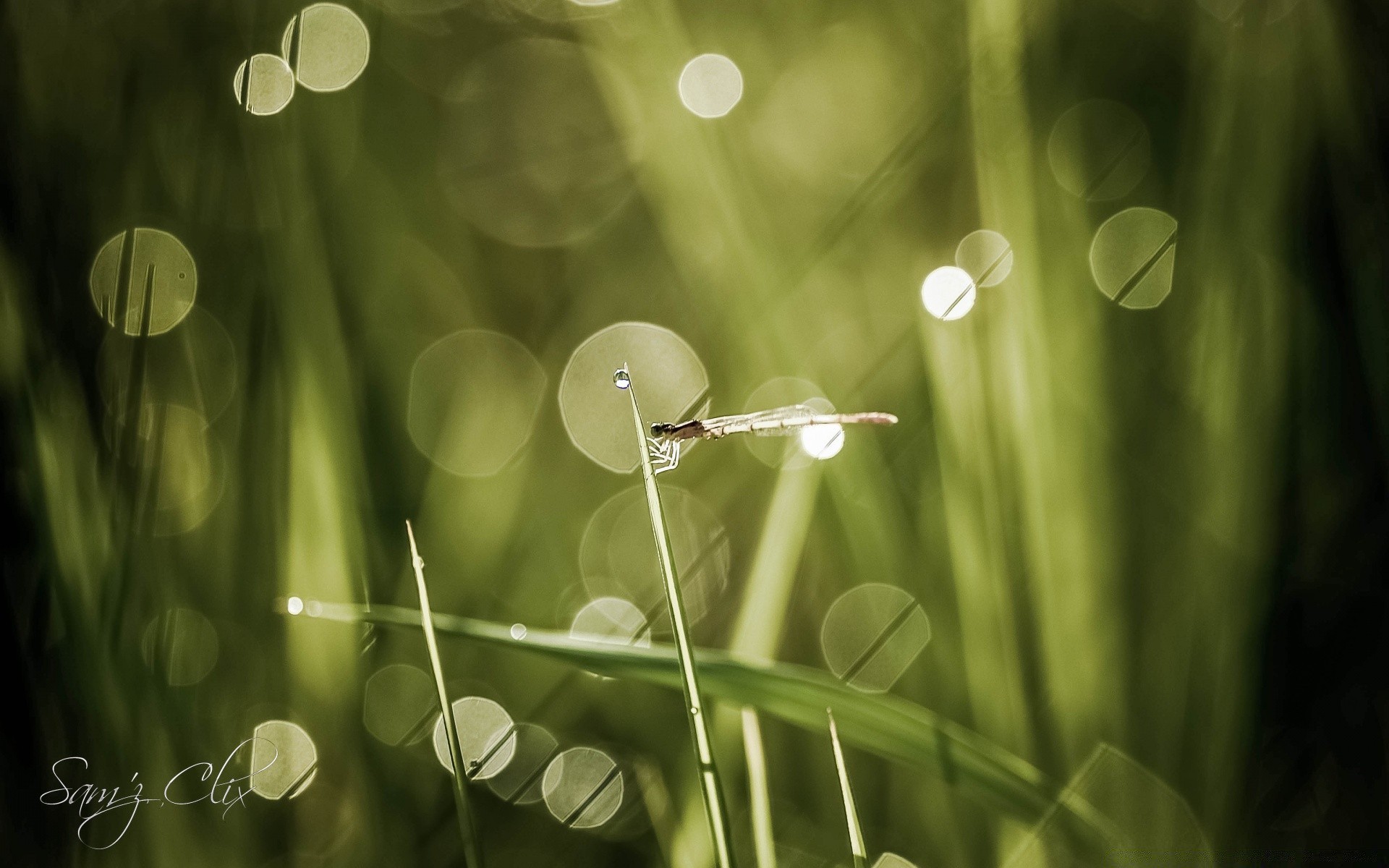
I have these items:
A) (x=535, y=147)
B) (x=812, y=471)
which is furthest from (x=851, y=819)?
(x=535, y=147)

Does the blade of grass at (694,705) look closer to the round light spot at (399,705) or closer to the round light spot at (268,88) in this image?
the round light spot at (399,705)

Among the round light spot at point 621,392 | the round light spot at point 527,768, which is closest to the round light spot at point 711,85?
the round light spot at point 621,392

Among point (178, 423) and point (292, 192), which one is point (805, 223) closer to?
point (292, 192)

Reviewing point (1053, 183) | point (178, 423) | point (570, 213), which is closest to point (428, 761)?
point (178, 423)

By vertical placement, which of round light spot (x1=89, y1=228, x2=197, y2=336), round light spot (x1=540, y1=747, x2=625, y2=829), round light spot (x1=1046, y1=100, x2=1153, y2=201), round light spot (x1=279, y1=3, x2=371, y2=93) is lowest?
round light spot (x1=540, y1=747, x2=625, y2=829)

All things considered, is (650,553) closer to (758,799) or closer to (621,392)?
(621,392)

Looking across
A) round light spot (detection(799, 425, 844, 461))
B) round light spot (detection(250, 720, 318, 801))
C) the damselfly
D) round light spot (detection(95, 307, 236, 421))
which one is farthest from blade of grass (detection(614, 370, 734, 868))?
A: round light spot (detection(95, 307, 236, 421))

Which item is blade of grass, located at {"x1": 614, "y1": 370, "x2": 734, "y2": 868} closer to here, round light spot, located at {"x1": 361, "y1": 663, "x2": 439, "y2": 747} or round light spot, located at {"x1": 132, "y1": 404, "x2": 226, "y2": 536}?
round light spot, located at {"x1": 361, "y1": 663, "x2": 439, "y2": 747}
